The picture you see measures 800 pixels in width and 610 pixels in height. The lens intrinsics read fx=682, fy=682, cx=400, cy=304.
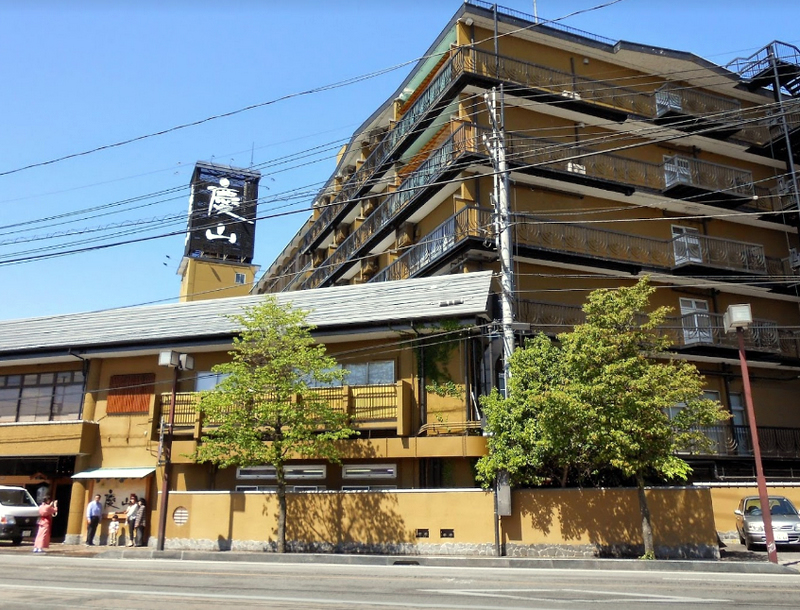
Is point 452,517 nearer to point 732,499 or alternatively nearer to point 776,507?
point 776,507

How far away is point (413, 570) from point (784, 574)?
7.58 m

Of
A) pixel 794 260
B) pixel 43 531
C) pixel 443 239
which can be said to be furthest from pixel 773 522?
pixel 43 531

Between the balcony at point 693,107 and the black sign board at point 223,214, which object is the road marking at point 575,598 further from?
the black sign board at point 223,214

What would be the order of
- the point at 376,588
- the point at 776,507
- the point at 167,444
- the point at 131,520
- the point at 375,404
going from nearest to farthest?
the point at 376,588 < the point at 776,507 < the point at 167,444 < the point at 375,404 < the point at 131,520

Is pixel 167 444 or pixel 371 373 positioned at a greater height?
pixel 371 373

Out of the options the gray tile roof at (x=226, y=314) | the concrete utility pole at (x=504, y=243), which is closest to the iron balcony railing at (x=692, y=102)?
the concrete utility pole at (x=504, y=243)

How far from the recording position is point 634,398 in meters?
16.0

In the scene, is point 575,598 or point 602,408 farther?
point 602,408

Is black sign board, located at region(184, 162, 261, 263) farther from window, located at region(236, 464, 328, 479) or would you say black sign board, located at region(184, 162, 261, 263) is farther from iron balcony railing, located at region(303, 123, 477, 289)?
window, located at region(236, 464, 328, 479)

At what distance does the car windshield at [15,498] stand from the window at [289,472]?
7189mm

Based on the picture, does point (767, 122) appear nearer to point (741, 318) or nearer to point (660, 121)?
point (660, 121)

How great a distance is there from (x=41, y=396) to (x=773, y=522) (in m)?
26.2

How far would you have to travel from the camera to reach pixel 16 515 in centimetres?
2220

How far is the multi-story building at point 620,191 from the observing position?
1046 inches
